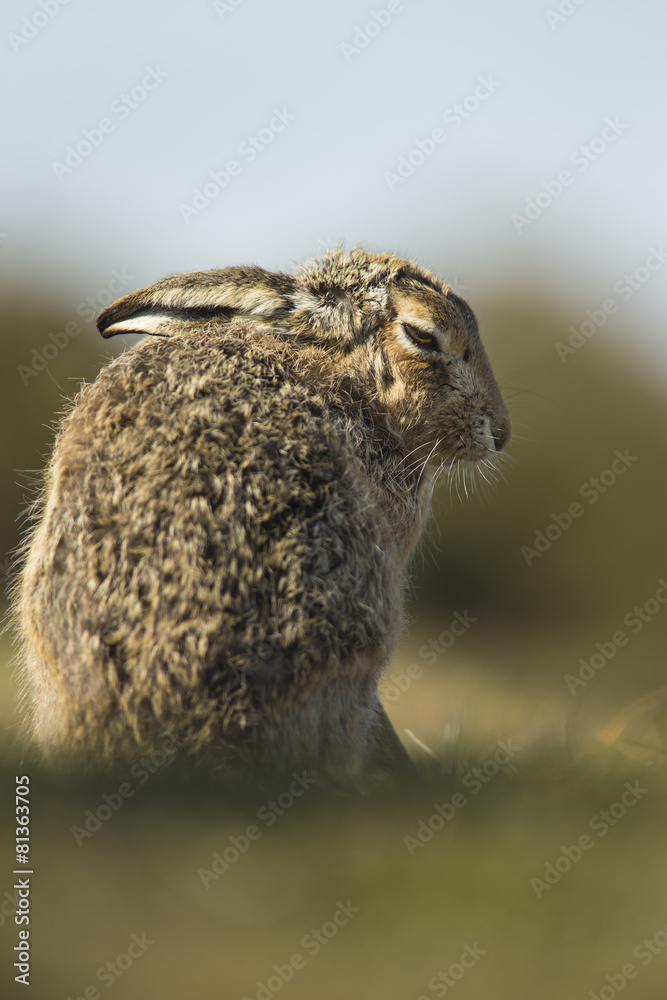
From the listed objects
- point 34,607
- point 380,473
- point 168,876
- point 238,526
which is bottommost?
point 34,607

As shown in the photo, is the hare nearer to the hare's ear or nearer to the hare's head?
the hare's ear

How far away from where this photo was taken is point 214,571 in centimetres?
540

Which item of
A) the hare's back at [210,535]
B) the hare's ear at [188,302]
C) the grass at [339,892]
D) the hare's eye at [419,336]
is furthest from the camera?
the hare's eye at [419,336]

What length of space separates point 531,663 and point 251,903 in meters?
14.3

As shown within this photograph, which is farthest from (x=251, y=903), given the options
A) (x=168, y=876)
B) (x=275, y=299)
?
(x=275, y=299)

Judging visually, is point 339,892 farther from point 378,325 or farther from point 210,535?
point 378,325

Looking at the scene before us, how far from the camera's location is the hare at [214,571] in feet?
17.8

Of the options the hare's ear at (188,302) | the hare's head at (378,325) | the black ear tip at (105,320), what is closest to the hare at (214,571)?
the hare's ear at (188,302)

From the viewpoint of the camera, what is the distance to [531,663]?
57.0 feet

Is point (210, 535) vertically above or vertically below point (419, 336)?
below

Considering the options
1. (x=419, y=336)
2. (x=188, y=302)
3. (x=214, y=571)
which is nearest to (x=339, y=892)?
(x=214, y=571)

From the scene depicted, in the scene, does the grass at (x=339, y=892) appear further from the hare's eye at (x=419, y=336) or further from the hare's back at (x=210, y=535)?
the hare's eye at (x=419, y=336)

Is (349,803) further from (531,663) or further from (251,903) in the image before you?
(531,663)

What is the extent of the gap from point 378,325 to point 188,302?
1.65 metres
